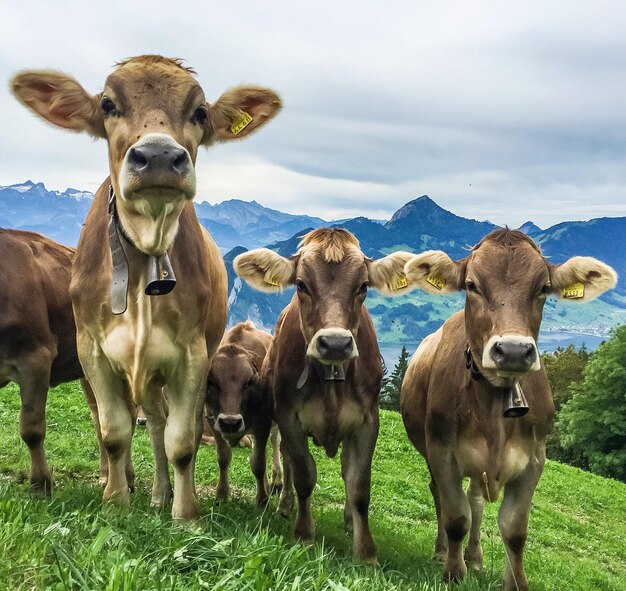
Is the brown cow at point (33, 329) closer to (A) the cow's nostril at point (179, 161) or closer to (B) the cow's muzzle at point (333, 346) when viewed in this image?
(B) the cow's muzzle at point (333, 346)

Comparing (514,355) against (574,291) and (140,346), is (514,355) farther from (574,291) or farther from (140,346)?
(140,346)

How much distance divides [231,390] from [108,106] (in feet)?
13.6

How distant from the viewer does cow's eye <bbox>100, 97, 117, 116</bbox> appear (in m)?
4.66

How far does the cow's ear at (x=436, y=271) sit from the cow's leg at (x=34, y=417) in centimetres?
363

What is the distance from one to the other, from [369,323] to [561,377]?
4739 cm

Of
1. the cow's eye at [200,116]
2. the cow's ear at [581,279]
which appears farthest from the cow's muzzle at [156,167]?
the cow's ear at [581,279]

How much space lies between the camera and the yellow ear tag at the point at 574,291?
5.42 m

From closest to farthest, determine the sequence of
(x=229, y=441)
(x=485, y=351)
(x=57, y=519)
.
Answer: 1. (x=57, y=519)
2. (x=485, y=351)
3. (x=229, y=441)

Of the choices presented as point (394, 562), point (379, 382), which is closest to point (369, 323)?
point (379, 382)

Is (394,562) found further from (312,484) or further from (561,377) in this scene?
(561,377)

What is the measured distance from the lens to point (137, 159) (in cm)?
403

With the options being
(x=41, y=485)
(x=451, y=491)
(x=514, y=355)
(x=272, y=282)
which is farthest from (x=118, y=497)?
(x=514, y=355)

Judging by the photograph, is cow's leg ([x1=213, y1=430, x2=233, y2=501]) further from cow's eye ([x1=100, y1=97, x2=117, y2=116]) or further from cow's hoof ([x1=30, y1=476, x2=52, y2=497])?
cow's eye ([x1=100, y1=97, x2=117, y2=116])

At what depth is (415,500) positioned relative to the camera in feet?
38.7
